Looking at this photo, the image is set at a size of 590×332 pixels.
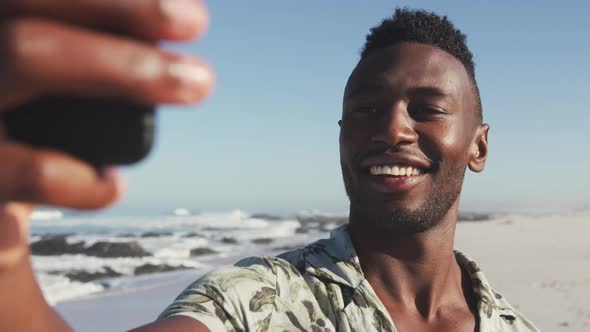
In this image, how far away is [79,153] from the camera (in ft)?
2.92

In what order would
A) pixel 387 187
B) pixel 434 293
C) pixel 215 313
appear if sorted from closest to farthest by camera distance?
pixel 215 313 → pixel 387 187 → pixel 434 293

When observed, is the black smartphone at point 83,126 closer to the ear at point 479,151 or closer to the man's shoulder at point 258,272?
the man's shoulder at point 258,272

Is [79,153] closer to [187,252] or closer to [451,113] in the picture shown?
[451,113]

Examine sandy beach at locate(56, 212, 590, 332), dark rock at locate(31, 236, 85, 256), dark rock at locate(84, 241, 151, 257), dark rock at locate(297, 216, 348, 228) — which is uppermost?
sandy beach at locate(56, 212, 590, 332)

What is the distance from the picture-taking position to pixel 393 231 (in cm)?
295

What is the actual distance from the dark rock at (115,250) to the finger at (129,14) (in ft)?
50.6

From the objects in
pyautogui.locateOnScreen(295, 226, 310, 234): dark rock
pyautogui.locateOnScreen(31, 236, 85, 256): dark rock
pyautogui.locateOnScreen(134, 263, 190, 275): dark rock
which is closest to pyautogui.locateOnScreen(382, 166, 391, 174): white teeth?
pyautogui.locateOnScreen(134, 263, 190, 275): dark rock

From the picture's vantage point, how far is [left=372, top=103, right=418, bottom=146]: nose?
2.87 metres

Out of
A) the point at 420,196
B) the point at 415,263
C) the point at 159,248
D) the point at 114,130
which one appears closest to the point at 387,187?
the point at 420,196

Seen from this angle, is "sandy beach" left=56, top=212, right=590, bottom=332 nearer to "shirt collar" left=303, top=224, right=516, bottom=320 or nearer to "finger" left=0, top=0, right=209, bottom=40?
"shirt collar" left=303, top=224, right=516, bottom=320

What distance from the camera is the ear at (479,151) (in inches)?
131

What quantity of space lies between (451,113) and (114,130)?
2430mm

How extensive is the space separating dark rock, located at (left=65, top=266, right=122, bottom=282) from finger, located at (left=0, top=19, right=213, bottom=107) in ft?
38.6

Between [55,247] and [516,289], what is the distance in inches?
522
